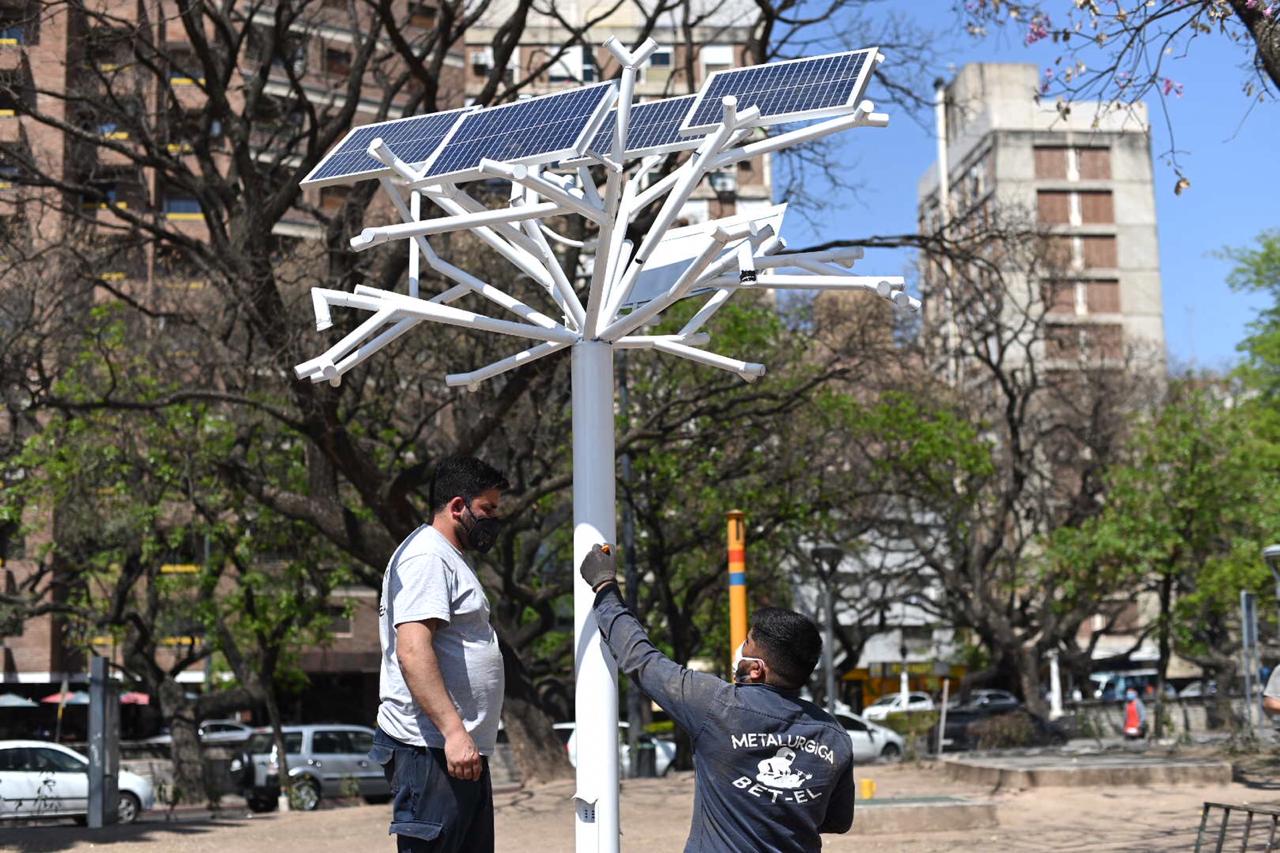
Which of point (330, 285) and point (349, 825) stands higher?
point (330, 285)

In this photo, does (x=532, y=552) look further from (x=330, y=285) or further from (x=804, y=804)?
(x=804, y=804)

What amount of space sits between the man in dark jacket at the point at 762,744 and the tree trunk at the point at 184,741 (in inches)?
1052

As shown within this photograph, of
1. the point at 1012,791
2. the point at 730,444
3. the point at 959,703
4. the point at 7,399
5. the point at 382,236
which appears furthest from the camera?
the point at 959,703

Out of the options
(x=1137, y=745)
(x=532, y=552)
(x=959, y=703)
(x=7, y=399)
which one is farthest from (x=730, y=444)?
(x=959, y=703)

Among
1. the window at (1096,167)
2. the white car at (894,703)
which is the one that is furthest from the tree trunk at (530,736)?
the window at (1096,167)

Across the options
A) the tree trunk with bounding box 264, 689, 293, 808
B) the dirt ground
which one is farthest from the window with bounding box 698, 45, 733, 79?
the dirt ground

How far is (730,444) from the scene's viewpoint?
29.3 meters

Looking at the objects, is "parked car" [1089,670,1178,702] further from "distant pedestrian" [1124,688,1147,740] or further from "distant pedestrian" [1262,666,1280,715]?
"distant pedestrian" [1262,666,1280,715]

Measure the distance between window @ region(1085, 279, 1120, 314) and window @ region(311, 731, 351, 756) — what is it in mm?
52558

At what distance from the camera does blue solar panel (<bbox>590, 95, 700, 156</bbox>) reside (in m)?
7.02

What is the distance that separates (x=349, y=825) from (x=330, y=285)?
5.73 m

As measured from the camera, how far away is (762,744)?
4.31 m

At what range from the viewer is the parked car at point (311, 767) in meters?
27.8

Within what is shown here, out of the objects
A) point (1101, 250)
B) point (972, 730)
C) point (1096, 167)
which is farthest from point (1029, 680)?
point (1096, 167)
